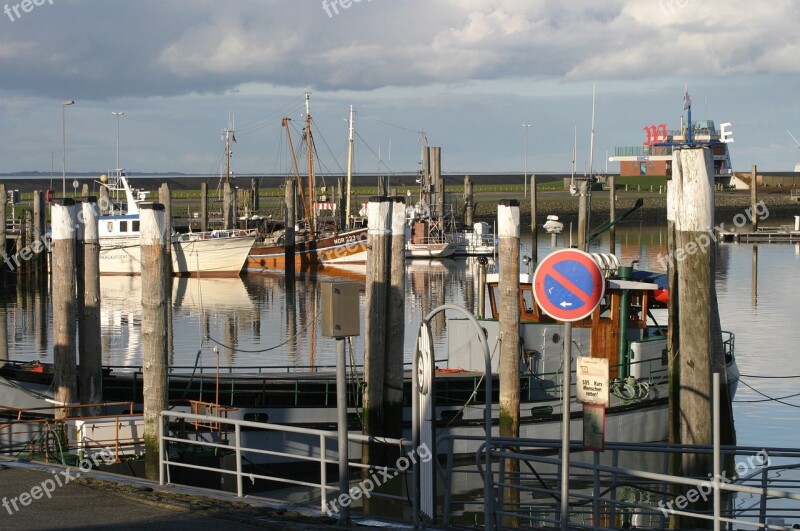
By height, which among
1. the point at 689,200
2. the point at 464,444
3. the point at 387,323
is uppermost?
the point at 689,200

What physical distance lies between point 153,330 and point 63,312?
3035 mm

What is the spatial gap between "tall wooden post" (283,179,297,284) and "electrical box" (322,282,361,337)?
49435 millimetres

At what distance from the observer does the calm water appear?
27422mm

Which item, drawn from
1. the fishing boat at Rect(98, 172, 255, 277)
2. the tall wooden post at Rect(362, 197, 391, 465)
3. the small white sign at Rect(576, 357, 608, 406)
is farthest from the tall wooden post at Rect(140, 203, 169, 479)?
the fishing boat at Rect(98, 172, 255, 277)

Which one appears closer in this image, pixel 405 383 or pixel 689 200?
pixel 689 200

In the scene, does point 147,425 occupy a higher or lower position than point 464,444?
higher

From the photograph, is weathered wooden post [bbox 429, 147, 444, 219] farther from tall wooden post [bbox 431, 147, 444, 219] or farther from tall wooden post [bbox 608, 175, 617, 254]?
tall wooden post [bbox 608, 175, 617, 254]

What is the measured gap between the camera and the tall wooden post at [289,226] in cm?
6022

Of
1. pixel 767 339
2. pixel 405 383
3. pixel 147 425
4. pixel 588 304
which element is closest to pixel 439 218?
pixel 767 339

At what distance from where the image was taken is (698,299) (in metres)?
11.9

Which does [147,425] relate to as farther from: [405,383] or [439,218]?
[439,218]

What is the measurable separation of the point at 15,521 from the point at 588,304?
257 inches

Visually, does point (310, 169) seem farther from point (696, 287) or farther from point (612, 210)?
point (696, 287)

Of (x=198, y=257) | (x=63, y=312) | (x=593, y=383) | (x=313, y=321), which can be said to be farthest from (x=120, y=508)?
(x=198, y=257)
